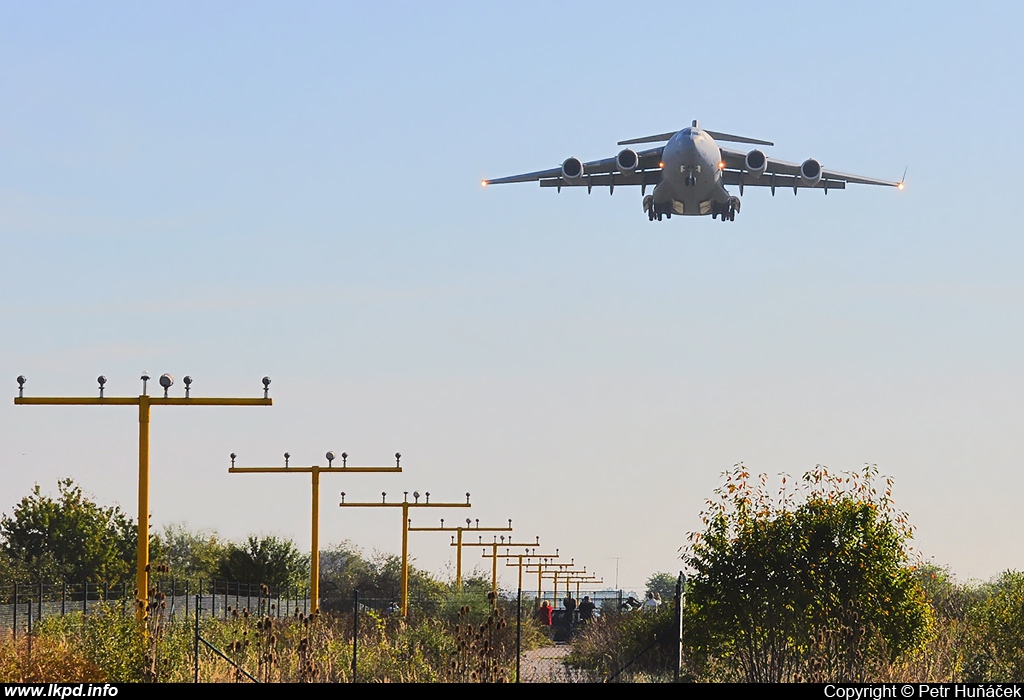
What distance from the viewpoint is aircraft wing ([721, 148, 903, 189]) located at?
171ft

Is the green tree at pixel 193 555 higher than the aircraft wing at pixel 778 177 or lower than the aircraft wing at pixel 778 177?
lower

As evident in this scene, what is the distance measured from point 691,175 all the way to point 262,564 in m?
33.2

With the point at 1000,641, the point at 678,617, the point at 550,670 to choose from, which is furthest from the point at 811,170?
the point at 678,617

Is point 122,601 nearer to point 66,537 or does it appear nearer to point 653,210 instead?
point 653,210

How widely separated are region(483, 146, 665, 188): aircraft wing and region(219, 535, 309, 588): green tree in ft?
83.8

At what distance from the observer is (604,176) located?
52.6m

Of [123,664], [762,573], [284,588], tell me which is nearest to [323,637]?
[123,664]

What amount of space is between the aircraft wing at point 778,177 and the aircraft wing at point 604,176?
241cm

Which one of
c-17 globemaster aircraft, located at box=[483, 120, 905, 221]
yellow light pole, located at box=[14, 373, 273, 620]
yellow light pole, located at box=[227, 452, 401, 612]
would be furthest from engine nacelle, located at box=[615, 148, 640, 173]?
yellow light pole, located at box=[14, 373, 273, 620]

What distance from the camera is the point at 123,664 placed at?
21.5 metres

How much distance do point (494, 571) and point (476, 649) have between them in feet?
194

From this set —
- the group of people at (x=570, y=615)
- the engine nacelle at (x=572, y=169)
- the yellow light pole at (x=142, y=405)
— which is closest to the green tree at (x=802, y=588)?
the yellow light pole at (x=142, y=405)

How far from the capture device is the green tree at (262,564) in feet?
235

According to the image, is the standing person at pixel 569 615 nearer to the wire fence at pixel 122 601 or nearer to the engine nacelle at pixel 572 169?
the wire fence at pixel 122 601
